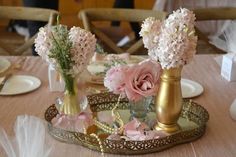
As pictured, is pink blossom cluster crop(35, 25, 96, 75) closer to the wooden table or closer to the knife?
the wooden table

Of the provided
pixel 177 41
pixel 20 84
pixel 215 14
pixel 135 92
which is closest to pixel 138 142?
pixel 135 92

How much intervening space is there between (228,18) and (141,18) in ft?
1.26

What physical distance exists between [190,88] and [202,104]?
11 centimetres

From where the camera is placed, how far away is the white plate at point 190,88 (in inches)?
52.2

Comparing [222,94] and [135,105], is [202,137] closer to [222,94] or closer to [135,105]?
[135,105]

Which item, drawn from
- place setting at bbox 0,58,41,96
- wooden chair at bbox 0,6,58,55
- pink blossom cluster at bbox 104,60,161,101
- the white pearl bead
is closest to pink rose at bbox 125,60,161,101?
pink blossom cluster at bbox 104,60,161,101

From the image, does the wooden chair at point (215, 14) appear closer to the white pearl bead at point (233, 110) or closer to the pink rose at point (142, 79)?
the white pearl bead at point (233, 110)

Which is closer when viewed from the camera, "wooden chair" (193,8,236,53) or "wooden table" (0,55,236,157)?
"wooden table" (0,55,236,157)

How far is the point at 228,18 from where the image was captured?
80.3 inches

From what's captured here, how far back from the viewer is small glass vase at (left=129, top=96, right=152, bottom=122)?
115 cm

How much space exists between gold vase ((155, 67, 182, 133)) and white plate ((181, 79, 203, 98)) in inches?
A: 9.4

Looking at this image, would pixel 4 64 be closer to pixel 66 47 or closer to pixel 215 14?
pixel 66 47

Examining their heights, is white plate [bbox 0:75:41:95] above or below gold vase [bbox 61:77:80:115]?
below

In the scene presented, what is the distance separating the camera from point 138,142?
3.28ft
